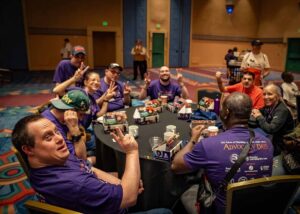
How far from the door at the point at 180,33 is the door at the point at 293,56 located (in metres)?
5.75

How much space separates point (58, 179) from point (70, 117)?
29.3 inches

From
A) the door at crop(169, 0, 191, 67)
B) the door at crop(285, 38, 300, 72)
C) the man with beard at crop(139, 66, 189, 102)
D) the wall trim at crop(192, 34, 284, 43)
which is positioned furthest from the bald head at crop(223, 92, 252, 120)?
the door at crop(285, 38, 300, 72)

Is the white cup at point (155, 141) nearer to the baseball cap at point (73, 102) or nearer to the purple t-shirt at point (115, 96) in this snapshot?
the baseball cap at point (73, 102)

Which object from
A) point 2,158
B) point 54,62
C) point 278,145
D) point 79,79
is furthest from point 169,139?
point 54,62

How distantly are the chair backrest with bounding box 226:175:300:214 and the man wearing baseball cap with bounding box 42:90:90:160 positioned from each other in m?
1.22

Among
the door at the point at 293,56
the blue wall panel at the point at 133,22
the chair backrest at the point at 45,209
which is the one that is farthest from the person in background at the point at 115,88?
the door at the point at 293,56

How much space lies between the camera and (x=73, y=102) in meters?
2.07

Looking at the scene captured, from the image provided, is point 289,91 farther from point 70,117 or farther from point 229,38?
point 229,38

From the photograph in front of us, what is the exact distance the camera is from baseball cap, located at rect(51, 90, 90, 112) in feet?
6.73

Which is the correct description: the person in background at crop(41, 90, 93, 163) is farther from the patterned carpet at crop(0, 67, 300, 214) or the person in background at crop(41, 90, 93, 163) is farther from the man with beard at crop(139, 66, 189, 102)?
the man with beard at crop(139, 66, 189, 102)

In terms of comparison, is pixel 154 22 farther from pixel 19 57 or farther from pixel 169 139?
pixel 169 139

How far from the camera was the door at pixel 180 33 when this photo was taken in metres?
14.5

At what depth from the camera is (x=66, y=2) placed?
41.3 ft

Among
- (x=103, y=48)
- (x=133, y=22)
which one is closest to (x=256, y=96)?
(x=133, y=22)
